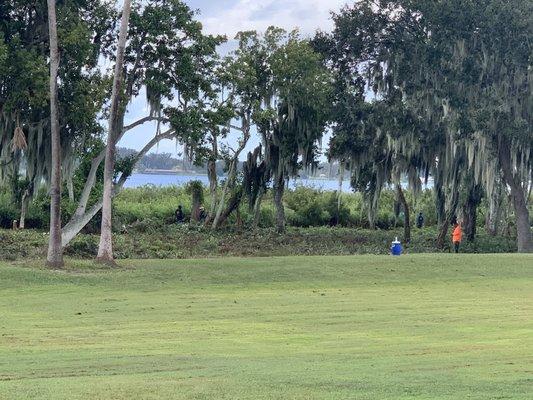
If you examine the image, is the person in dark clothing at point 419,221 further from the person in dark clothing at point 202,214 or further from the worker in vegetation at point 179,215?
the worker in vegetation at point 179,215

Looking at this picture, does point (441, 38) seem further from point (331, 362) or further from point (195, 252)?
point (331, 362)

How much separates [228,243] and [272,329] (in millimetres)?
22775

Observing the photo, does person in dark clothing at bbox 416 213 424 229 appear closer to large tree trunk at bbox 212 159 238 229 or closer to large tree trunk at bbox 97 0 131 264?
large tree trunk at bbox 212 159 238 229

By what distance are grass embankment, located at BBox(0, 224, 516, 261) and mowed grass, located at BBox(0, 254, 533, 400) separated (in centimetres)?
551

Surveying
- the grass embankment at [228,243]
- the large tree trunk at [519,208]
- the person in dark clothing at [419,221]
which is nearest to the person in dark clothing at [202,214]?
the grass embankment at [228,243]

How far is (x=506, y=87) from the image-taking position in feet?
129

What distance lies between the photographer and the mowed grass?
416 inches

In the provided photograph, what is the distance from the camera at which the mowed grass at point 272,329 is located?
10570 mm

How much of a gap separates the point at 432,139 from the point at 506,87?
3.63m

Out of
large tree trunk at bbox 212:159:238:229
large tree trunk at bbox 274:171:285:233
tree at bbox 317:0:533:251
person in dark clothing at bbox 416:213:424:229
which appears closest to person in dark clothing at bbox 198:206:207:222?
large tree trunk at bbox 212:159:238:229

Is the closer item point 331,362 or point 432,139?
point 331,362

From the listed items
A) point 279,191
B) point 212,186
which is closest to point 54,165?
point 279,191

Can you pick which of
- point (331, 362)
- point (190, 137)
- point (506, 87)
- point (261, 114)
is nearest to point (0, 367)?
point (331, 362)

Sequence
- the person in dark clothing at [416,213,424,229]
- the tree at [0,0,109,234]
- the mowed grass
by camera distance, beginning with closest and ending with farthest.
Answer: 1. the mowed grass
2. the tree at [0,0,109,234]
3. the person in dark clothing at [416,213,424,229]
